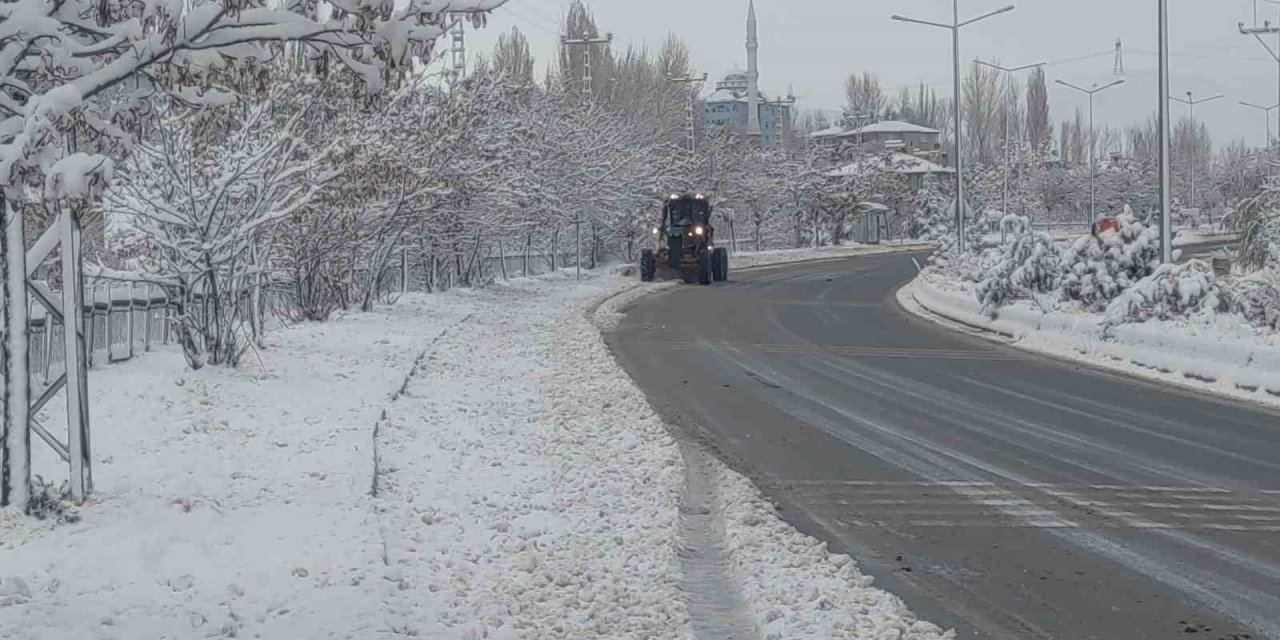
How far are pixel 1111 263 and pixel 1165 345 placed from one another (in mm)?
5309

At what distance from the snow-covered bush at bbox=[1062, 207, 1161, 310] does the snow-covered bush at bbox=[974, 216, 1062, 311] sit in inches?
26.0

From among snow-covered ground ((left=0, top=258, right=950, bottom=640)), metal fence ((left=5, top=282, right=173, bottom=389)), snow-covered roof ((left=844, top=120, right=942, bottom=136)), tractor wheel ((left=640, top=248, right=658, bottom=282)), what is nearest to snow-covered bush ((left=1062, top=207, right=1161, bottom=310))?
snow-covered ground ((left=0, top=258, right=950, bottom=640))

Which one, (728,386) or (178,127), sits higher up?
(178,127)

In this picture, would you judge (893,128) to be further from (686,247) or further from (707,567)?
(707,567)

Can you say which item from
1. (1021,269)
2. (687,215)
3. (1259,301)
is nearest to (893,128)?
(687,215)

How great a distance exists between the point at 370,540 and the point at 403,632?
69.5 inches

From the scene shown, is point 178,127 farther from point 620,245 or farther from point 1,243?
point 620,245

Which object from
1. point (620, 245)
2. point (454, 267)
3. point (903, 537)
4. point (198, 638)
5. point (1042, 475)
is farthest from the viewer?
point (620, 245)

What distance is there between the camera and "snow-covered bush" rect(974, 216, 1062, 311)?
26125 mm

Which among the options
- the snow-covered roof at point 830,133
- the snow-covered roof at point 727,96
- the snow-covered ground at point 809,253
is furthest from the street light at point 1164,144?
the snow-covered roof at point 727,96

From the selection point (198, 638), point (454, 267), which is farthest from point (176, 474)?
point (454, 267)

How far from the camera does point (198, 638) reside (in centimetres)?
654

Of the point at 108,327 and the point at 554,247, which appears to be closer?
the point at 108,327

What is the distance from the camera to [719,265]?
45.9m
